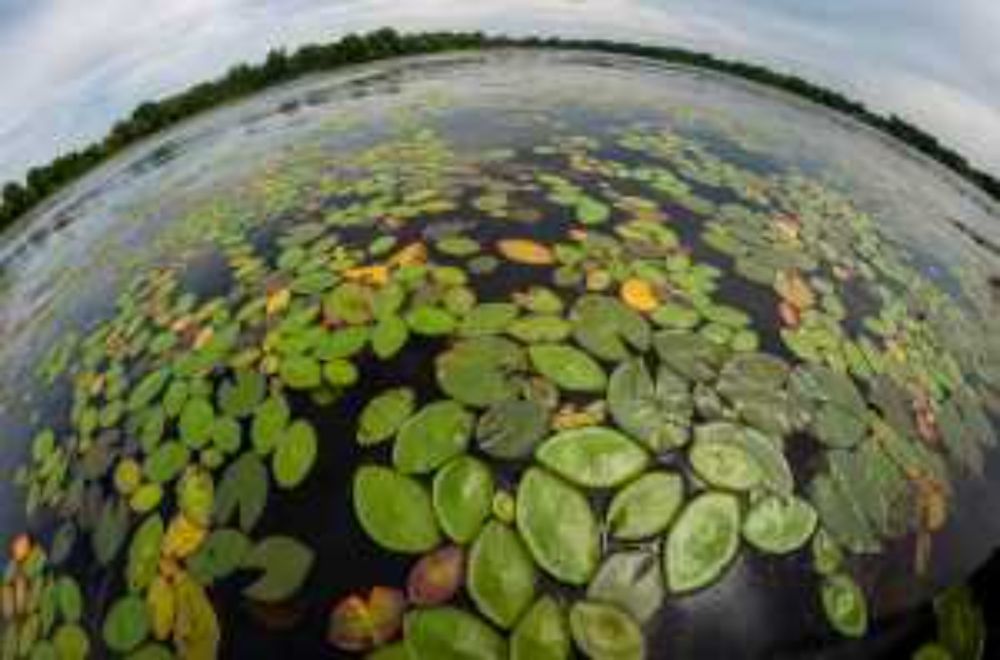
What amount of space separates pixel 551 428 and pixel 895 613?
1.28 metres

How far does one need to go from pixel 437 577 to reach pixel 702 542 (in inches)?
32.4

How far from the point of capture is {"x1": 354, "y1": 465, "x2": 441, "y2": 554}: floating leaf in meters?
3.89

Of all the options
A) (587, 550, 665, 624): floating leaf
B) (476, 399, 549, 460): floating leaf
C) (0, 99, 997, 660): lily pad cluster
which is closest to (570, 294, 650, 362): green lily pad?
(0, 99, 997, 660): lily pad cluster

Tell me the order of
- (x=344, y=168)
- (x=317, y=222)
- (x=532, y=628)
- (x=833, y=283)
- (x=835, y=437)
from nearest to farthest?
(x=532, y=628), (x=835, y=437), (x=833, y=283), (x=317, y=222), (x=344, y=168)

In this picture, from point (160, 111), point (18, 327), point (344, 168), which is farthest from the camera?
point (160, 111)

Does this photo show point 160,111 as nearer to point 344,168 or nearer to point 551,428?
point 344,168

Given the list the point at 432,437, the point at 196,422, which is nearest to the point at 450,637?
the point at 432,437

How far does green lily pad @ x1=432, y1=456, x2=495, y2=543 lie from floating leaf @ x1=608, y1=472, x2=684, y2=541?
0.39 metres

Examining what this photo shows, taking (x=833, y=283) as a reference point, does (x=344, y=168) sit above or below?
above

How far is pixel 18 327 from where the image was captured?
796 centimetres

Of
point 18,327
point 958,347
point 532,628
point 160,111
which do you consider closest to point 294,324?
point 532,628

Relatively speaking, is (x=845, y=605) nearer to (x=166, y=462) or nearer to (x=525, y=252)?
(x=525, y=252)

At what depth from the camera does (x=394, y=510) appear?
3969 mm

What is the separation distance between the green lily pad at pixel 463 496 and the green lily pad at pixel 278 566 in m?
0.44
